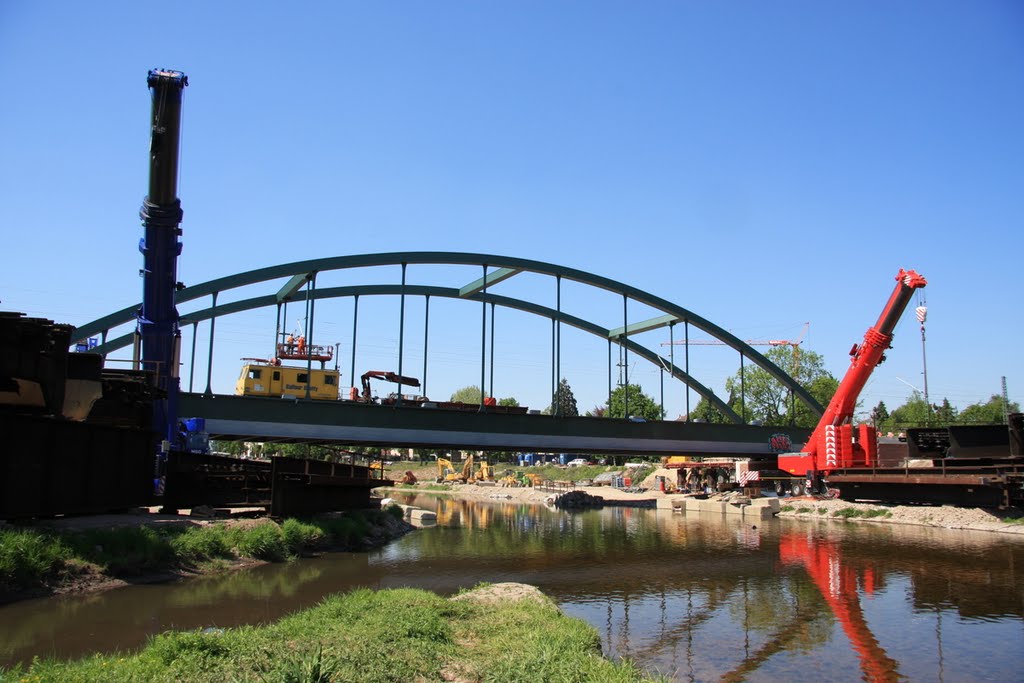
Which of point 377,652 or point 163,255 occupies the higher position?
point 163,255

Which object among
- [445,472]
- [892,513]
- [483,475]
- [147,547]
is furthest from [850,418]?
[445,472]

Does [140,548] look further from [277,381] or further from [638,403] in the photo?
[638,403]

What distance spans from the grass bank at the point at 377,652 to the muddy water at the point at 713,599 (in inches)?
97.6

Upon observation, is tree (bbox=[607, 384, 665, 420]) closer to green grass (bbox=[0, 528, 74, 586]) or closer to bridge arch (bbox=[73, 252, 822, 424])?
bridge arch (bbox=[73, 252, 822, 424])

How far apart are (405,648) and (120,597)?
9675 millimetres

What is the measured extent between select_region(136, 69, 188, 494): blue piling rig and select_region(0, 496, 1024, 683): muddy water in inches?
368

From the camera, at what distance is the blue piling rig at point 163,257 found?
980 inches

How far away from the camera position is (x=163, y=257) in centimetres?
2692

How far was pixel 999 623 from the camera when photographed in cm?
1662

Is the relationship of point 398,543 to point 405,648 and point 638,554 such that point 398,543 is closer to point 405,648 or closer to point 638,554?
point 638,554

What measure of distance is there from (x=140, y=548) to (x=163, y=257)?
11825mm

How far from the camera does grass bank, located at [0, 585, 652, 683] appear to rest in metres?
8.52

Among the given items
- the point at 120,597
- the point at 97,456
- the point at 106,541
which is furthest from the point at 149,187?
the point at 120,597

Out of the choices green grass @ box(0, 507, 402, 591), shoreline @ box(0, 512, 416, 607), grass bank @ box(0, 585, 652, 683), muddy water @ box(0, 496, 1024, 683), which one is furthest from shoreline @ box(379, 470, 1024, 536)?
grass bank @ box(0, 585, 652, 683)
